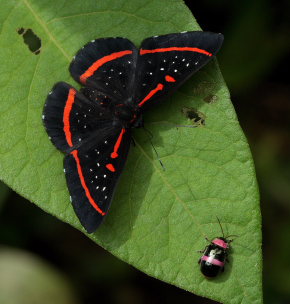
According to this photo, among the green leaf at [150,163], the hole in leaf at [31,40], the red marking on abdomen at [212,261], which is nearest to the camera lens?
the red marking on abdomen at [212,261]

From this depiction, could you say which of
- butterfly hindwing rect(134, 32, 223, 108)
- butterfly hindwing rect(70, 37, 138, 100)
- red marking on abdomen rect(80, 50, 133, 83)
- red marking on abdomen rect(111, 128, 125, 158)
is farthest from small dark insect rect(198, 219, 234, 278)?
red marking on abdomen rect(80, 50, 133, 83)

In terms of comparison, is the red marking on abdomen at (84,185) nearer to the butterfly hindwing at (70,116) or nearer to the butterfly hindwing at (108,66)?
the butterfly hindwing at (70,116)

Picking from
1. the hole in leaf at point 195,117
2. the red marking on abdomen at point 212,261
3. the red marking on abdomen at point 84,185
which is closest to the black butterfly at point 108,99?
the red marking on abdomen at point 84,185

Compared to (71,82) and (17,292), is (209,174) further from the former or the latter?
(17,292)

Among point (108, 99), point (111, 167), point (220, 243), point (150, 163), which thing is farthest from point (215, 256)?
point (108, 99)

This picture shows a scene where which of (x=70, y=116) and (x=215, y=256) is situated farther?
(x=70, y=116)

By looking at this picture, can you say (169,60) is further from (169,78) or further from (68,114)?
(68,114)

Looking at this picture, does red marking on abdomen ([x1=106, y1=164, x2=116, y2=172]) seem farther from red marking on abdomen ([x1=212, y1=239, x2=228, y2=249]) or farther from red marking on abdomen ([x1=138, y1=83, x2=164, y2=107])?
red marking on abdomen ([x1=212, y1=239, x2=228, y2=249])
